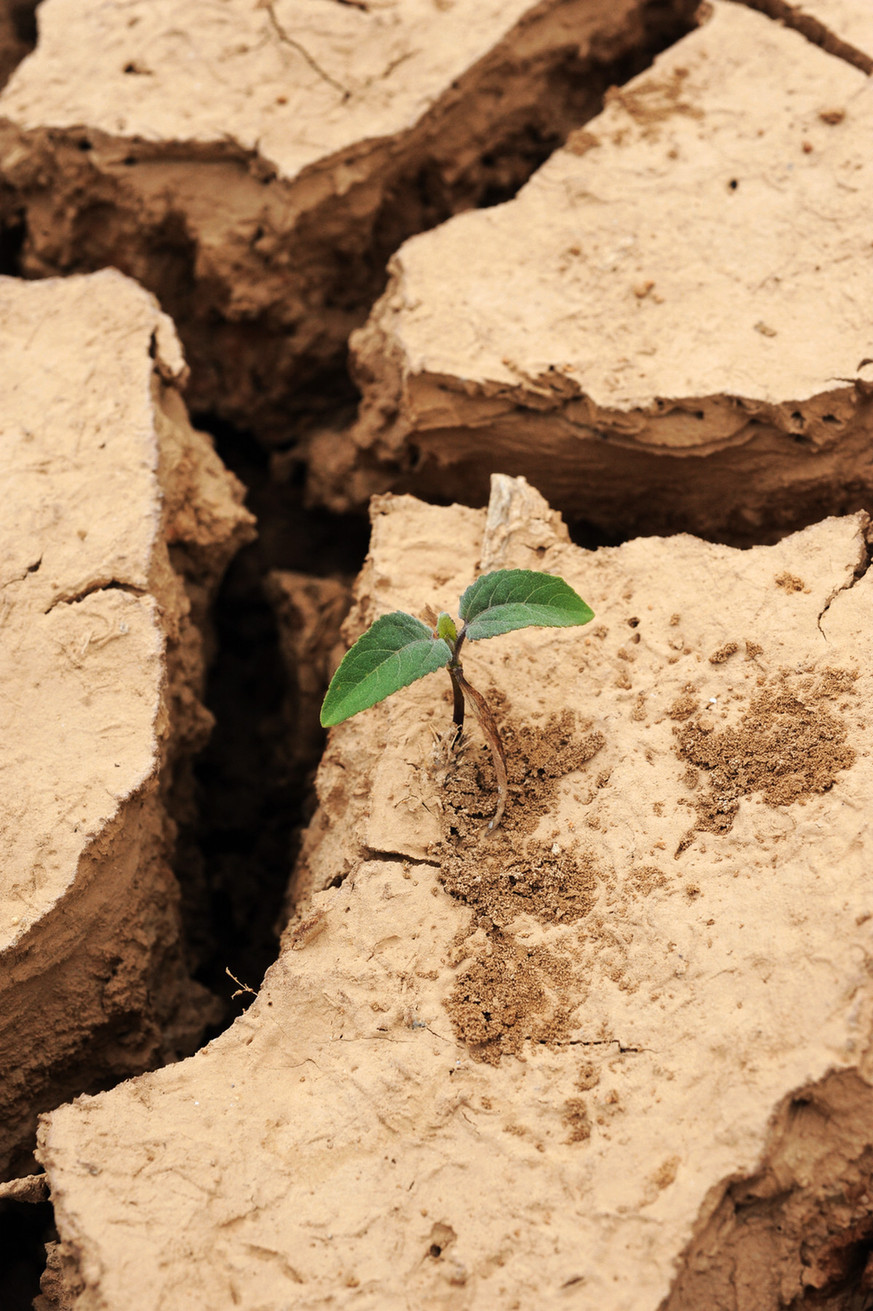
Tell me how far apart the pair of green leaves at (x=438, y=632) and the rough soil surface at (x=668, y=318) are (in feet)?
1.89

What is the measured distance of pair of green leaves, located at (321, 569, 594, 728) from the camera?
1623mm

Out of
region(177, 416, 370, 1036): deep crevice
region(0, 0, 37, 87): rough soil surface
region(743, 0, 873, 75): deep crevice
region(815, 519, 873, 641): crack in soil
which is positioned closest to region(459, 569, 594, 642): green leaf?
region(815, 519, 873, 641): crack in soil

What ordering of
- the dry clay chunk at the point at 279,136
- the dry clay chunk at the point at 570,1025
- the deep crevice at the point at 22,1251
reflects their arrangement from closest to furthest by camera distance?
1. the dry clay chunk at the point at 570,1025
2. the deep crevice at the point at 22,1251
3. the dry clay chunk at the point at 279,136

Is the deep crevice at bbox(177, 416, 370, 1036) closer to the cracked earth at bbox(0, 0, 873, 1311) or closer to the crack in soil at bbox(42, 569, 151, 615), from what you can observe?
the cracked earth at bbox(0, 0, 873, 1311)

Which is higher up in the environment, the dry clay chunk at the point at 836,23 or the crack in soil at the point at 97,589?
the dry clay chunk at the point at 836,23

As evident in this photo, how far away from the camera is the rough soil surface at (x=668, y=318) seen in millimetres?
2070

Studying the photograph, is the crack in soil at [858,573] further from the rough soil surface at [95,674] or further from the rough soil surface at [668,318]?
the rough soil surface at [95,674]

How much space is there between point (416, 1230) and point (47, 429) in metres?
1.58

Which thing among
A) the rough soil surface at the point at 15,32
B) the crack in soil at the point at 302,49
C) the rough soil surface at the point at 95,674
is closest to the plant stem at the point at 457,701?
the rough soil surface at the point at 95,674

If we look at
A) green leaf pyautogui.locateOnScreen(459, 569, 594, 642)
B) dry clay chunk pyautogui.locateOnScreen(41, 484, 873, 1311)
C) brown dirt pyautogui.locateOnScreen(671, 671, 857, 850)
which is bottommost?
dry clay chunk pyautogui.locateOnScreen(41, 484, 873, 1311)

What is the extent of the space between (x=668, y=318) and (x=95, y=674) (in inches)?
51.0

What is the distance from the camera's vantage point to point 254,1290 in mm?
1387

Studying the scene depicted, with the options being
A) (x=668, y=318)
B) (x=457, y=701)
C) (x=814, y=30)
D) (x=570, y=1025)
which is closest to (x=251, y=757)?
(x=457, y=701)

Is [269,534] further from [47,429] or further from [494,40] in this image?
[494,40]
